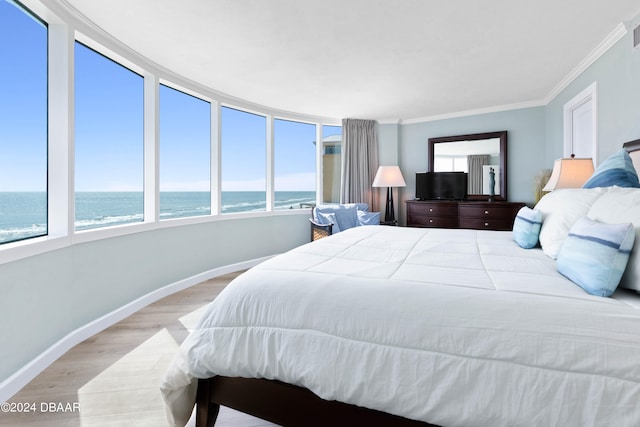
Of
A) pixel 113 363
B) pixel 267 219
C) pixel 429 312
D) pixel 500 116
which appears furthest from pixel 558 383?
pixel 500 116

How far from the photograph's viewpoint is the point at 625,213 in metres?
1.15

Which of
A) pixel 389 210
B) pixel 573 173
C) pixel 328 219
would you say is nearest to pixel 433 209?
pixel 389 210

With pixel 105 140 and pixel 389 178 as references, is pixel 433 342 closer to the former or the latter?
pixel 389 178

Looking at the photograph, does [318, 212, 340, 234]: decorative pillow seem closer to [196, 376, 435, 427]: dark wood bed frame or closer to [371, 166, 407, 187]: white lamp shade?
[371, 166, 407, 187]: white lamp shade

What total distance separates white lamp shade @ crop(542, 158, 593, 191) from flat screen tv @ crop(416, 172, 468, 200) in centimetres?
211

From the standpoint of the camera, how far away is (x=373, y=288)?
3.72ft

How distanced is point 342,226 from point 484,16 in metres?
2.99

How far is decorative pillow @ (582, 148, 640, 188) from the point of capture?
1770mm

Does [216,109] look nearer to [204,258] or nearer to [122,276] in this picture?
[204,258]

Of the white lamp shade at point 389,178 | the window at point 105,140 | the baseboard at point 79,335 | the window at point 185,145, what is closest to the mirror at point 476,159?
the white lamp shade at point 389,178

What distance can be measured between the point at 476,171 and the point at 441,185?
55 cm

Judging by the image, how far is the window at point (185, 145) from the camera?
156 inches

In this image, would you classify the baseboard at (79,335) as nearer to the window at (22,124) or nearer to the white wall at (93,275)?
the white wall at (93,275)

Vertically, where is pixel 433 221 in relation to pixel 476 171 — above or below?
below
